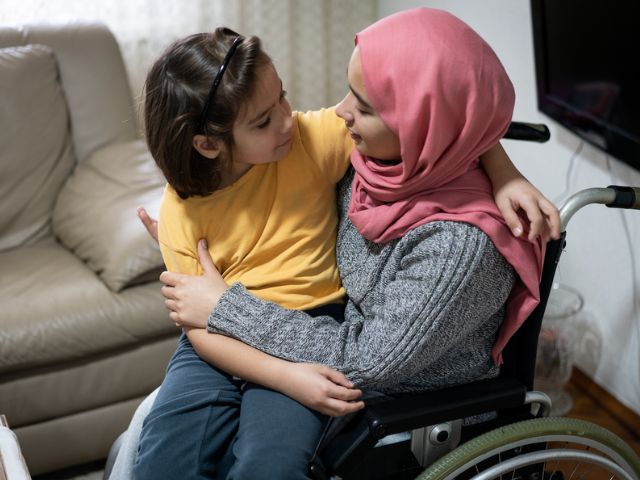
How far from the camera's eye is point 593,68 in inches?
72.9

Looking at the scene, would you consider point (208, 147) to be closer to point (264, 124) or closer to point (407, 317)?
point (264, 124)

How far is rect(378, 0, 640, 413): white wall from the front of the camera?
2.02 meters

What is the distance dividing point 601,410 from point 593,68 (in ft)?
3.02

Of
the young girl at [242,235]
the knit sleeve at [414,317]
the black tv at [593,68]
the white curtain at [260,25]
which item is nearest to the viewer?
the knit sleeve at [414,317]

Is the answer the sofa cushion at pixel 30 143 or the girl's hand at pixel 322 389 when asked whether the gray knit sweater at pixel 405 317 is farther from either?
the sofa cushion at pixel 30 143

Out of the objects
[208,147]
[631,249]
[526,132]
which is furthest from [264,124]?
[631,249]

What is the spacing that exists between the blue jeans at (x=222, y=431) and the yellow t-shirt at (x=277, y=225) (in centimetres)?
17

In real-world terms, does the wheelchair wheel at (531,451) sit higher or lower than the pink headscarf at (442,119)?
lower

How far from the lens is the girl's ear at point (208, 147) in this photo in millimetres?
1333

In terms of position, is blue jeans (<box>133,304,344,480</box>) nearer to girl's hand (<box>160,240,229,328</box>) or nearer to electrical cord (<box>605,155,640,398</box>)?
girl's hand (<box>160,240,229,328</box>)

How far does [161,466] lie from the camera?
4.09ft

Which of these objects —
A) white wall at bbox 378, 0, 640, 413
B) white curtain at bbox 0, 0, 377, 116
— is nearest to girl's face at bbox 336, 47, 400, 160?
white wall at bbox 378, 0, 640, 413

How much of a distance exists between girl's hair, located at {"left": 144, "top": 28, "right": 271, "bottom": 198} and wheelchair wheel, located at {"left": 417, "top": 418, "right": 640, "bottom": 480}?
0.61m

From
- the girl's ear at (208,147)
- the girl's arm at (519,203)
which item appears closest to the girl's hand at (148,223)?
the girl's ear at (208,147)
